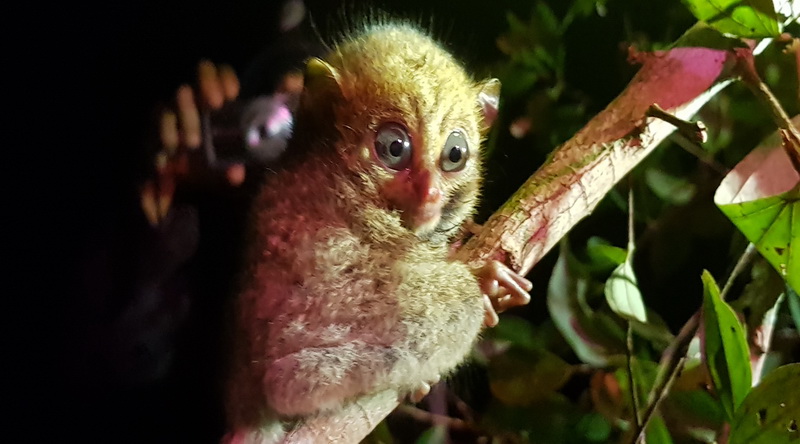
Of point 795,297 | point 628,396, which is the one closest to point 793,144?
point 795,297

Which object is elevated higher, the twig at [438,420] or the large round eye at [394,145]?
the large round eye at [394,145]

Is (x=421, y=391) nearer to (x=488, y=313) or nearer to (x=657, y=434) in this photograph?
(x=488, y=313)

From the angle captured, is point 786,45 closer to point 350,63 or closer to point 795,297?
point 795,297

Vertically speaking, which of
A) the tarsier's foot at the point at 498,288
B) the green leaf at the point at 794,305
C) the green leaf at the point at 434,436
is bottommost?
the green leaf at the point at 434,436

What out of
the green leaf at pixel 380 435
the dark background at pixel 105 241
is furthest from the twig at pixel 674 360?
the dark background at pixel 105 241

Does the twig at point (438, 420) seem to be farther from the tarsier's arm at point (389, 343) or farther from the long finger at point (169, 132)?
the long finger at point (169, 132)
